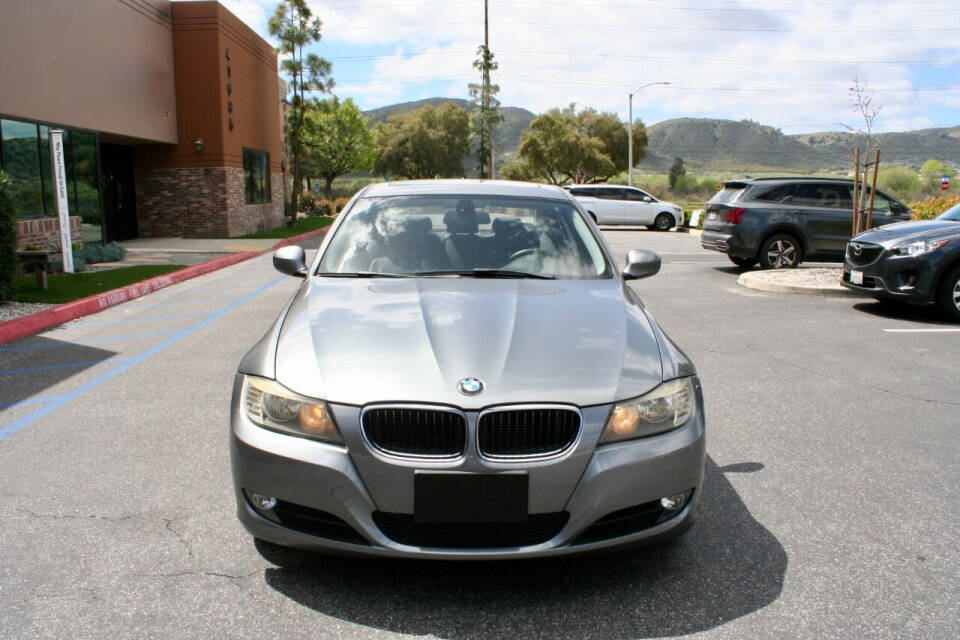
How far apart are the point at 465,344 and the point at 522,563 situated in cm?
95

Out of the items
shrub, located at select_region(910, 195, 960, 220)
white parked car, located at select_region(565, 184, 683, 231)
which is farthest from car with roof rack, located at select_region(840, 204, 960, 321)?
white parked car, located at select_region(565, 184, 683, 231)

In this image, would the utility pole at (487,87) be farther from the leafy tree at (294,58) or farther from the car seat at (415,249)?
the car seat at (415,249)

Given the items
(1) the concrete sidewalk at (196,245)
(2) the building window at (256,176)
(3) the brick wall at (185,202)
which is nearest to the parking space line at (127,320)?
(1) the concrete sidewalk at (196,245)

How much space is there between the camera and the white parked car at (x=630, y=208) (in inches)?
1204

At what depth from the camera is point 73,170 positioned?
18.1 m

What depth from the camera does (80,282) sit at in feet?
42.5

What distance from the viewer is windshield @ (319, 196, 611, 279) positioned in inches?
176

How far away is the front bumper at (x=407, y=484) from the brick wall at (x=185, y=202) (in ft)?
75.4

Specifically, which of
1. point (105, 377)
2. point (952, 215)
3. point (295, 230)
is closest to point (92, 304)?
point (105, 377)

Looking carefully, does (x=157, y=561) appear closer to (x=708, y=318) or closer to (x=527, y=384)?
(x=527, y=384)

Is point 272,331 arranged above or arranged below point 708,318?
above

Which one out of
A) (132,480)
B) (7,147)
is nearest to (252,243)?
(7,147)

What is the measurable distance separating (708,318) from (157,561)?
25.6 ft

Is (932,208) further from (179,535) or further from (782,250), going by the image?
(179,535)
